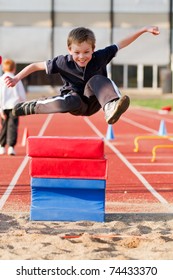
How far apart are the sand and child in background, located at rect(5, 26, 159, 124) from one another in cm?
118

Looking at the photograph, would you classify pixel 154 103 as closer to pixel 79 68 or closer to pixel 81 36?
pixel 79 68

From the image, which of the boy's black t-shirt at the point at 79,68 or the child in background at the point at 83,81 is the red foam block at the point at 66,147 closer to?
the child in background at the point at 83,81

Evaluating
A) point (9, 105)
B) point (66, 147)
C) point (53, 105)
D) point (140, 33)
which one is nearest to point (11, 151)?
point (9, 105)

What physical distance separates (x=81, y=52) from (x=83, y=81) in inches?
14.5

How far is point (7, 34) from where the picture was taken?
4962 centimetres

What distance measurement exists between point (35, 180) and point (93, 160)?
70 cm

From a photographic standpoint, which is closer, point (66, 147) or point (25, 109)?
point (25, 109)

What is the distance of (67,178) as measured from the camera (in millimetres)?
7801

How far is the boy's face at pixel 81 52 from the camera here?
6.78 meters

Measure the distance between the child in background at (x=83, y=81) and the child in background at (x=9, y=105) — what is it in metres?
5.02

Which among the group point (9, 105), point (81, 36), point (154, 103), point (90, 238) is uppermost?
point (81, 36)

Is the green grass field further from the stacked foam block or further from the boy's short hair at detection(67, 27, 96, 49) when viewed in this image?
the boy's short hair at detection(67, 27, 96, 49)

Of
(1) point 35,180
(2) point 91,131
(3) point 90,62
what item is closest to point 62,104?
(3) point 90,62

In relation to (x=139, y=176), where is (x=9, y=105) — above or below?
above
